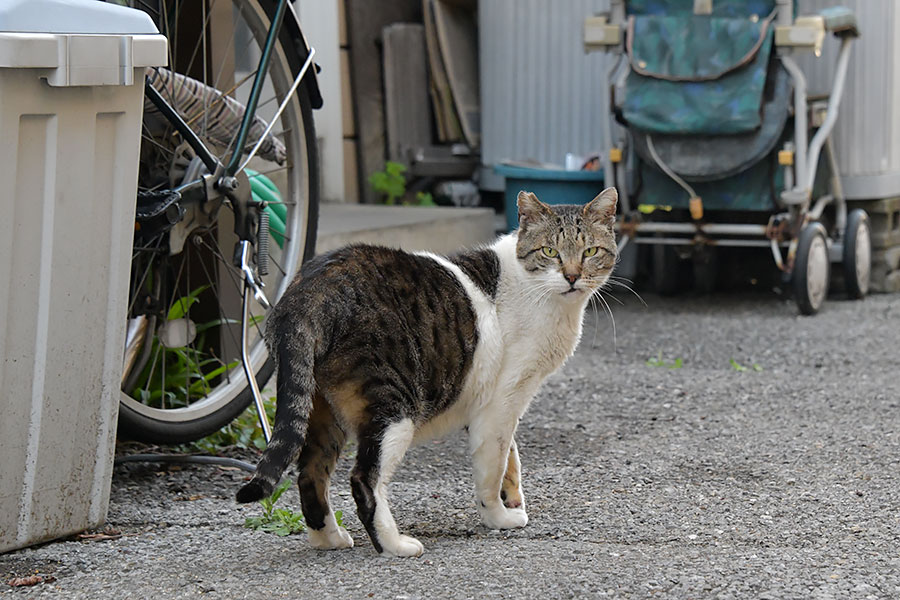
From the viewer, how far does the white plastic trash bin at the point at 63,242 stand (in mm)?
2271

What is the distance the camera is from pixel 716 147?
5.34m

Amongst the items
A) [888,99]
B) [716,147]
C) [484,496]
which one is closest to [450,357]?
[484,496]

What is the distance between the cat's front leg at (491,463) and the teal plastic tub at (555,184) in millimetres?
3093

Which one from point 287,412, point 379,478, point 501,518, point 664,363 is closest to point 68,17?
point 287,412

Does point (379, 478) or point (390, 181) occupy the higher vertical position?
point (390, 181)

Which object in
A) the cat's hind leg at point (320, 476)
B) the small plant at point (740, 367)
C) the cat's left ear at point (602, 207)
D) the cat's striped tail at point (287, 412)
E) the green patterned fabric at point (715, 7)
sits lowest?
the small plant at point (740, 367)

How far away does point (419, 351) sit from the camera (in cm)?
255

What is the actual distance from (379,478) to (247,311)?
2.84ft

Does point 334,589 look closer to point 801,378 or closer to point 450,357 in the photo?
point 450,357

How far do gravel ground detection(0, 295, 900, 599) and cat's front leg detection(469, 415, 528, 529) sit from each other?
46 millimetres

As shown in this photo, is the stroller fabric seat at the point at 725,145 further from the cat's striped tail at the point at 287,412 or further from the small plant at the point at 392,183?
the cat's striped tail at the point at 287,412

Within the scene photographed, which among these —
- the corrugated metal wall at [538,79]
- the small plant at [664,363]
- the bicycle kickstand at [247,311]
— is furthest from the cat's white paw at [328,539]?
the corrugated metal wall at [538,79]

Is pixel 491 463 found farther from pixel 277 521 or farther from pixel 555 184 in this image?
pixel 555 184

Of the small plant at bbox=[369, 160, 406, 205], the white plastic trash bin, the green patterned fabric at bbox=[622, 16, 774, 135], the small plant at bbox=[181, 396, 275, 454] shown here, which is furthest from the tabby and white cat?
the small plant at bbox=[369, 160, 406, 205]
